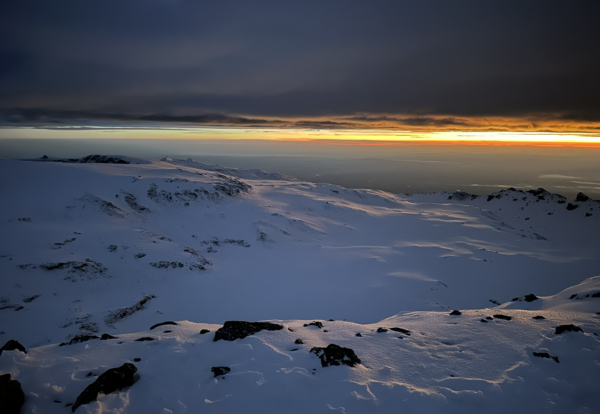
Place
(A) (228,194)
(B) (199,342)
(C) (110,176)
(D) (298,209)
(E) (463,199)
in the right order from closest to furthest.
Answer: (B) (199,342) → (C) (110,176) → (A) (228,194) → (D) (298,209) → (E) (463,199)

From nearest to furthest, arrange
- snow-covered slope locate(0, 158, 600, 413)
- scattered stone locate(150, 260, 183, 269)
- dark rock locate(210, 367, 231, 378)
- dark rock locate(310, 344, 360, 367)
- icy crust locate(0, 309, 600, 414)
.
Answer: icy crust locate(0, 309, 600, 414) < snow-covered slope locate(0, 158, 600, 413) < dark rock locate(210, 367, 231, 378) < dark rock locate(310, 344, 360, 367) < scattered stone locate(150, 260, 183, 269)

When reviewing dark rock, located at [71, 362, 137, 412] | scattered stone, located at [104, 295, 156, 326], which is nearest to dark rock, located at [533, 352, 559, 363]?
dark rock, located at [71, 362, 137, 412]

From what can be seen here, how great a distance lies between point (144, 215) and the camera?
3797cm

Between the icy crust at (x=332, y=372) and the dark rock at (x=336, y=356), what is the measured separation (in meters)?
0.10

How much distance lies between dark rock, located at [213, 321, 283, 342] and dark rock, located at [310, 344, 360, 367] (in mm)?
2847

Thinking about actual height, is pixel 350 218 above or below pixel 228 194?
below

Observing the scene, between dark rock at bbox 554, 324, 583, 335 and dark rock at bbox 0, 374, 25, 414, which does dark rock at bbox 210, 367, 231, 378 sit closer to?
dark rock at bbox 0, 374, 25, 414

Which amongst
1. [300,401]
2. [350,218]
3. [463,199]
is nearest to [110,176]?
[350,218]

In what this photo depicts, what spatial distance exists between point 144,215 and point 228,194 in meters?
15.8

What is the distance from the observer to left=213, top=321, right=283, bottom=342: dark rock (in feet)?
33.9

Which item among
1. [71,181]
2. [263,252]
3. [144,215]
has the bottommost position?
[263,252]

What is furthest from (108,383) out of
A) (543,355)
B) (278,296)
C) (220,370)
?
(278,296)

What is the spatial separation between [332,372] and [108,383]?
19.6 feet

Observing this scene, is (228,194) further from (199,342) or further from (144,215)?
(199,342)
